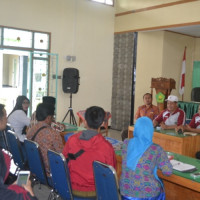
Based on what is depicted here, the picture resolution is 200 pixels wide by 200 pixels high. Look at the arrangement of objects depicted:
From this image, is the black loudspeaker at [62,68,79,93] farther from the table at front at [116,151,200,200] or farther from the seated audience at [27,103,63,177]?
the seated audience at [27,103,63,177]

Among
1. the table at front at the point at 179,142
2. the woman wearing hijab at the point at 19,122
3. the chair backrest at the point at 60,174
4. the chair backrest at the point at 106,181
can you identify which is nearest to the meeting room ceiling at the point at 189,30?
the table at front at the point at 179,142

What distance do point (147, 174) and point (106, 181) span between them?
1.25 ft

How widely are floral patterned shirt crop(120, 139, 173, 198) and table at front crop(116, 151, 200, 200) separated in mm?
153

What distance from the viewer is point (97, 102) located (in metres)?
8.86

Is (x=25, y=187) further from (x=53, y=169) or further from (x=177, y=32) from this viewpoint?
(x=177, y=32)

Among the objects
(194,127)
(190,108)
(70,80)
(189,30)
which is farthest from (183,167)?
(189,30)

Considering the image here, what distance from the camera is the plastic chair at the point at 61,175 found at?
8.11 ft

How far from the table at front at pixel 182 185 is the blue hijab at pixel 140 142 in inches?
16.0

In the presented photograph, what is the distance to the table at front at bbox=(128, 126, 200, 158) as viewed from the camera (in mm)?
4309

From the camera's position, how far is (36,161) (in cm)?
297

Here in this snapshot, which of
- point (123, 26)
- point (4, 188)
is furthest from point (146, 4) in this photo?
point (4, 188)

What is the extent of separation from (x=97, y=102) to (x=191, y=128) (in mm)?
4473

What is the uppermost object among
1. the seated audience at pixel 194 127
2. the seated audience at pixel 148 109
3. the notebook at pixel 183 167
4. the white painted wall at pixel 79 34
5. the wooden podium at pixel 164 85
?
the white painted wall at pixel 79 34

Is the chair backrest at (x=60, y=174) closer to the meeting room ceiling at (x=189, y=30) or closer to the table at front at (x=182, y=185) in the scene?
the table at front at (x=182, y=185)
